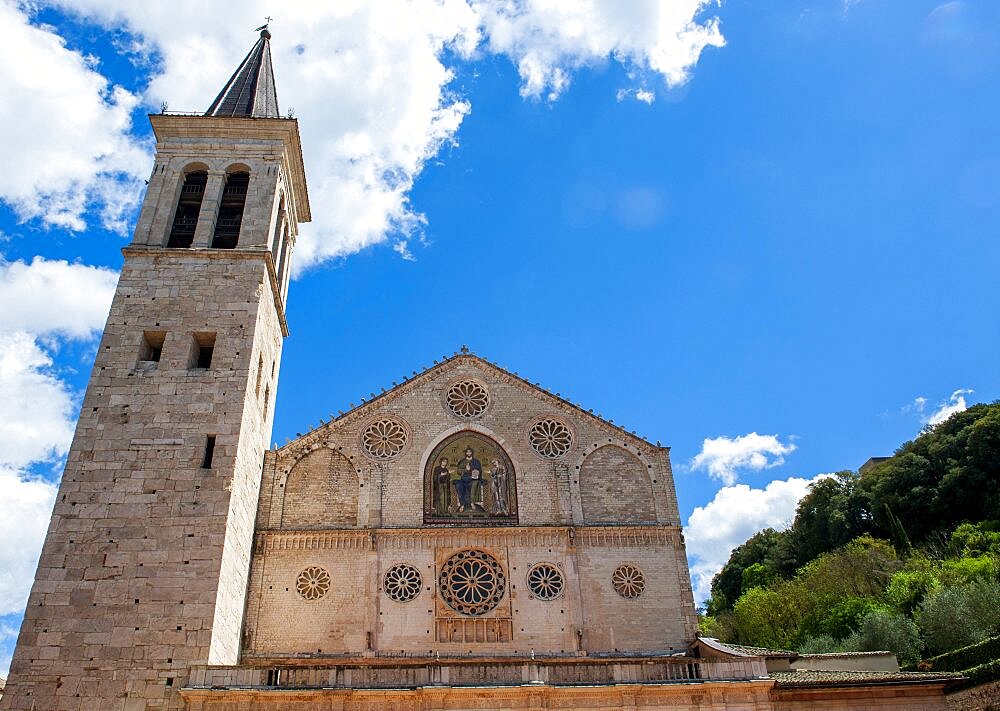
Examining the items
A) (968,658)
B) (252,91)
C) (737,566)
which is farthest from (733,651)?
(737,566)

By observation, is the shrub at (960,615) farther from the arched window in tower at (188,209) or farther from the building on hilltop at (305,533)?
the arched window in tower at (188,209)

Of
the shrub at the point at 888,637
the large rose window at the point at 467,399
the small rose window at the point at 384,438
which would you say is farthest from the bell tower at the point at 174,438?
the shrub at the point at 888,637

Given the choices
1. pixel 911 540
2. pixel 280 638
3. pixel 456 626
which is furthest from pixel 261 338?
pixel 911 540

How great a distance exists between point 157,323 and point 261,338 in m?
3.02

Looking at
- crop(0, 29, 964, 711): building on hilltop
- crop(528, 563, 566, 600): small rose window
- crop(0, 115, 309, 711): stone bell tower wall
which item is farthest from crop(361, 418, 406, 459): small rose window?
crop(528, 563, 566, 600): small rose window

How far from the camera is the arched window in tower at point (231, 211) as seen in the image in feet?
82.0

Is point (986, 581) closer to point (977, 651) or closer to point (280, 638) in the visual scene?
point (977, 651)

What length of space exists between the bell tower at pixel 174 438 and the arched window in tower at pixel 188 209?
5 cm

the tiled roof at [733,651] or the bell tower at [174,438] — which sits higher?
the bell tower at [174,438]

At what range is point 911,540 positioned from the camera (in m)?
47.8

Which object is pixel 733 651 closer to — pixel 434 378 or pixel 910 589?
pixel 434 378

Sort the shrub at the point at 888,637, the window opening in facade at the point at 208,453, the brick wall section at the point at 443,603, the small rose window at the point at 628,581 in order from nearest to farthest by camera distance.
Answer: the window opening in facade at the point at 208,453, the brick wall section at the point at 443,603, the small rose window at the point at 628,581, the shrub at the point at 888,637

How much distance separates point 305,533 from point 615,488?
9.72 m

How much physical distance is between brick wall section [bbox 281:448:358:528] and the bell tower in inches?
51.5
